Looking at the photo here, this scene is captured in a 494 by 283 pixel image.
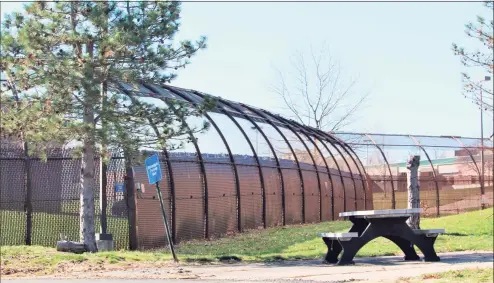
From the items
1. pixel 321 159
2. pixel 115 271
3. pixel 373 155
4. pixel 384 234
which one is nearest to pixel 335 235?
pixel 384 234

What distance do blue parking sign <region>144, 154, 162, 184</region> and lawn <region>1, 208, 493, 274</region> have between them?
1639 mm

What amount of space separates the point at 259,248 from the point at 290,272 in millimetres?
5001

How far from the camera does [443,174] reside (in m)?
41.3

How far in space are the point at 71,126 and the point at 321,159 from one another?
688 inches

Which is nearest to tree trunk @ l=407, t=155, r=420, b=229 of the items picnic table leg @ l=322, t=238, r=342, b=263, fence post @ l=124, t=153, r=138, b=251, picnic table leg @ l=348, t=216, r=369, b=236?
picnic table leg @ l=348, t=216, r=369, b=236

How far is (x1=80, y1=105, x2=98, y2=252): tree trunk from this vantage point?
1512 centimetres

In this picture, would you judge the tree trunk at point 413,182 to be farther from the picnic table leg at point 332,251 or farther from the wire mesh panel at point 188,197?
the picnic table leg at point 332,251

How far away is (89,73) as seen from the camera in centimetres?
1373

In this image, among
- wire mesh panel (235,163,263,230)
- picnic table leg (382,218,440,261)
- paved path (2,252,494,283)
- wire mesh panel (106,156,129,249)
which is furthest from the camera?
wire mesh panel (235,163,263,230)

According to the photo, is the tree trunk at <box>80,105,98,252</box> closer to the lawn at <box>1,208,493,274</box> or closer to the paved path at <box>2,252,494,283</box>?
the lawn at <box>1,208,493,274</box>

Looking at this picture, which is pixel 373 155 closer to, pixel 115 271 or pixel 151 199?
pixel 151 199

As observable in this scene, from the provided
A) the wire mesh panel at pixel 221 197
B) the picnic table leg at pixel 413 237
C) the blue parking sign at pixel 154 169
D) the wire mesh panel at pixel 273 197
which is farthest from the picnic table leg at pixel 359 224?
the wire mesh panel at pixel 273 197

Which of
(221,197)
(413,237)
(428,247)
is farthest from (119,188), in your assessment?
(428,247)

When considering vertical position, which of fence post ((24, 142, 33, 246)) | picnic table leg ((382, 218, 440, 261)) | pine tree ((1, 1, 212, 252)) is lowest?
picnic table leg ((382, 218, 440, 261))
